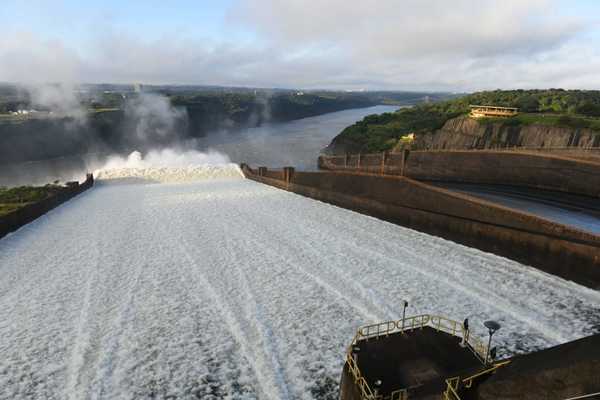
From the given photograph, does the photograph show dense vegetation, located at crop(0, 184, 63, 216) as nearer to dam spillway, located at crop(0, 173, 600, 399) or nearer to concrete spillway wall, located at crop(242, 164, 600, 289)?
dam spillway, located at crop(0, 173, 600, 399)

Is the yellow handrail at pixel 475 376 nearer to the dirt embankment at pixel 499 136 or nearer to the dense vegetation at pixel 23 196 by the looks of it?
the dirt embankment at pixel 499 136


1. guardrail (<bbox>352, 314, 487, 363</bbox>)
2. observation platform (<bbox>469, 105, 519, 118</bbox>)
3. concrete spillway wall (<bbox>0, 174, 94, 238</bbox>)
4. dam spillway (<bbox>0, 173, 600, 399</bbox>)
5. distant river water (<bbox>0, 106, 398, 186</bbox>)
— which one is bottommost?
distant river water (<bbox>0, 106, 398, 186</bbox>)

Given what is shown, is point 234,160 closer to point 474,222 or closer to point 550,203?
point 550,203

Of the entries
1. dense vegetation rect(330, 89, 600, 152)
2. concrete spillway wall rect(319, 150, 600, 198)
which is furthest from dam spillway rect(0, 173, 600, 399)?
dense vegetation rect(330, 89, 600, 152)

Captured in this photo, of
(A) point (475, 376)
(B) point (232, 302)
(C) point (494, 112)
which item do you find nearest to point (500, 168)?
(B) point (232, 302)

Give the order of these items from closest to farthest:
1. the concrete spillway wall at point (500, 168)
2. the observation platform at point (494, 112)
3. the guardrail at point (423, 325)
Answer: the guardrail at point (423, 325) → the concrete spillway wall at point (500, 168) → the observation platform at point (494, 112)

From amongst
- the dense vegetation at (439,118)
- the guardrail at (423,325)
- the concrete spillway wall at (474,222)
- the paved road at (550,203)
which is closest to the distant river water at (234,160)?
the dense vegetation at (439,118)

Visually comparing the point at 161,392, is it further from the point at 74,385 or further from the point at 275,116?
the point at 275,116
